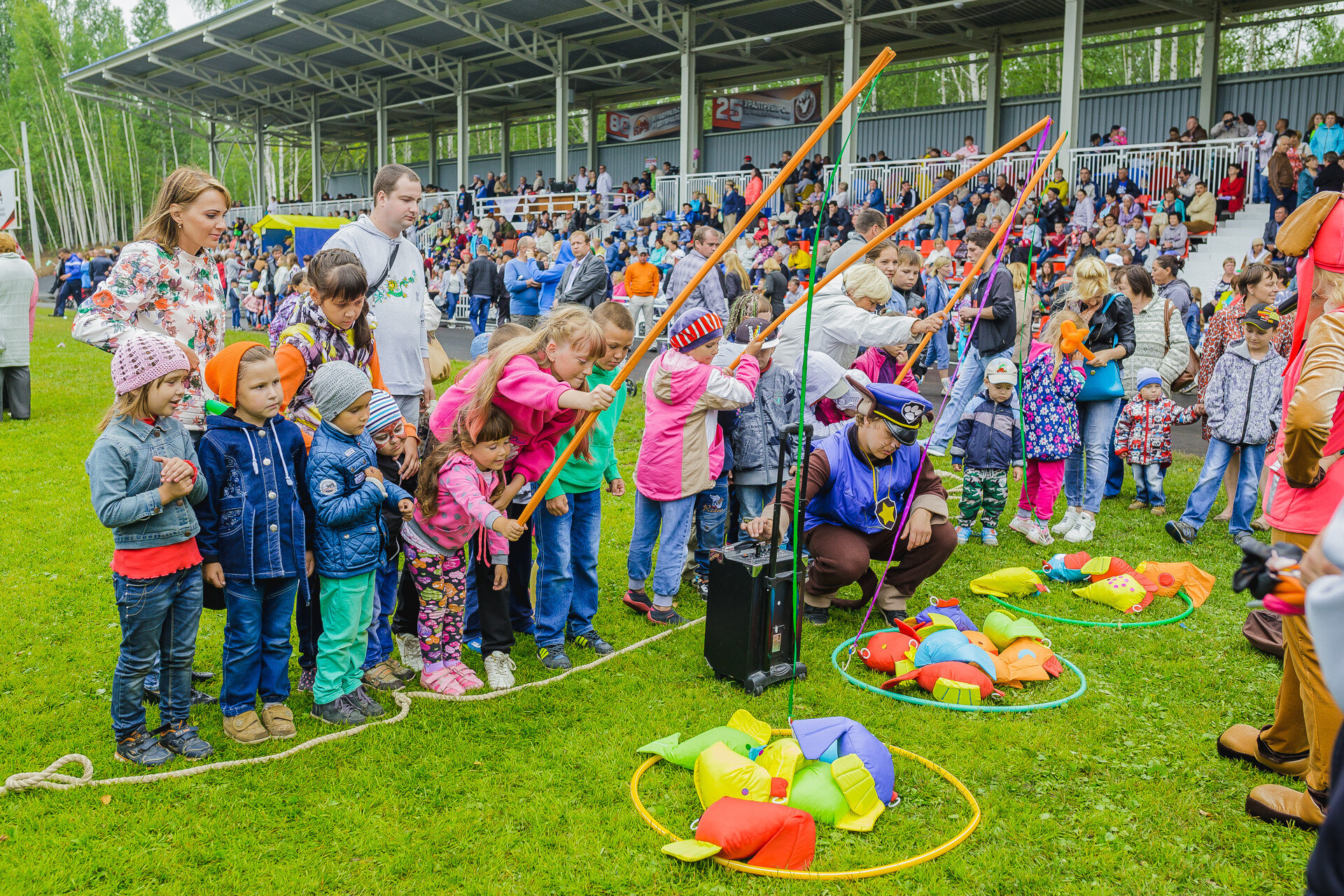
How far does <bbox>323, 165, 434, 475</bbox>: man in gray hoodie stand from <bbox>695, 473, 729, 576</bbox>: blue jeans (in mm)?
Result: 1804

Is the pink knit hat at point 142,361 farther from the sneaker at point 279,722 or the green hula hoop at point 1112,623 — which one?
the green hula hoop at point 1112,623

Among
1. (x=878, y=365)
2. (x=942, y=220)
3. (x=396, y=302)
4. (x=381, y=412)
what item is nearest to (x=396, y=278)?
(x=396, y=302)

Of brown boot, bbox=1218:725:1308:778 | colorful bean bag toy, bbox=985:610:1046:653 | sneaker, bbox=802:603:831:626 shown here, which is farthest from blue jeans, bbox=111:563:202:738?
brown boot, bbox=1218:725:1308:778

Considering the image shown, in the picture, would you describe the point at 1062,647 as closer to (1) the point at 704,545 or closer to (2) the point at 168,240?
(1) the point at 704,545

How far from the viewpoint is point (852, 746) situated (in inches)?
137

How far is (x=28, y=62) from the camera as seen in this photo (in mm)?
52312

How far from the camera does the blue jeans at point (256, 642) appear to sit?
3701 millimetres

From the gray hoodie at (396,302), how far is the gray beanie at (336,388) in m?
0.81

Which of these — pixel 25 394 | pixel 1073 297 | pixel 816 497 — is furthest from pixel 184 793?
pixel 25 394

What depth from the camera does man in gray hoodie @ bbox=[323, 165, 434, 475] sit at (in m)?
4.54

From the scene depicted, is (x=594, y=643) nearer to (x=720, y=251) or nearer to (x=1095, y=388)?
(x=720, y=251)

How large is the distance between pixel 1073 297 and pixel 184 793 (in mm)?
6396

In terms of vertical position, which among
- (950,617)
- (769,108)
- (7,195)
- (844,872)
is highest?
(769,108)

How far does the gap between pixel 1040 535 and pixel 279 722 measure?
531 centimetres
